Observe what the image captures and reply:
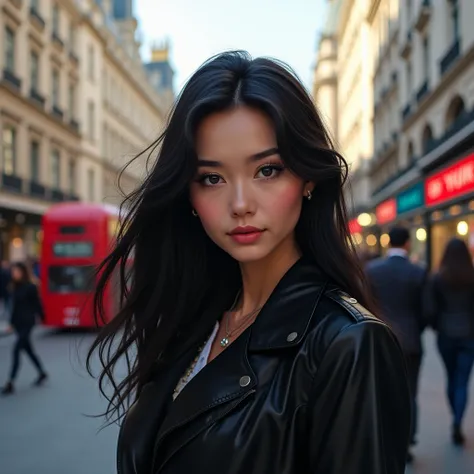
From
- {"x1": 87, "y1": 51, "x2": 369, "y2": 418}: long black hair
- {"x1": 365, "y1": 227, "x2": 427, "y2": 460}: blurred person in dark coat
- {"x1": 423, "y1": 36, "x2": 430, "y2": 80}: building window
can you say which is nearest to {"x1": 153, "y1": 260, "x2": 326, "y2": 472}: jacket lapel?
{"x1": 87, "y1": 51, "x2": 369, "y2": 418}: long black hair

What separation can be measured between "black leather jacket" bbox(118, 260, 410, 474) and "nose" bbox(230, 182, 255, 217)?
183 mm

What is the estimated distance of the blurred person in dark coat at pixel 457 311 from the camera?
5379 mm

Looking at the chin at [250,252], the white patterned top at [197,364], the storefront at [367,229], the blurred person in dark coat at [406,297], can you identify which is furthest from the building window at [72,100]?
the chin at [250,252]

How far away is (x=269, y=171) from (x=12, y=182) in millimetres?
24394

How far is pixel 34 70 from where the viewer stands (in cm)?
2758

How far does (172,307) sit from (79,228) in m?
13.0

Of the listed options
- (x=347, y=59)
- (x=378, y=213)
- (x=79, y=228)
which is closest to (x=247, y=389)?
(x=79, y=228)

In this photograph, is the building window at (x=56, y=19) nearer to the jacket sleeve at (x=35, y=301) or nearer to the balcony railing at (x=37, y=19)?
the balcony railing at (x=37, y=19)

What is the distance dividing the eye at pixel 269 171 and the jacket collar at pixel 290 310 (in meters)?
0.22

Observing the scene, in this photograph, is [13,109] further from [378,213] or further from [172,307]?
[172,307]

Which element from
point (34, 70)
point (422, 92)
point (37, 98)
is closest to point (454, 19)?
point (422, 92)

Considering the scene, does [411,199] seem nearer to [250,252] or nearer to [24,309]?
[24,309]

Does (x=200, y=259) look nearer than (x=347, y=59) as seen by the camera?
Yes

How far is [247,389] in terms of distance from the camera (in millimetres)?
1181
